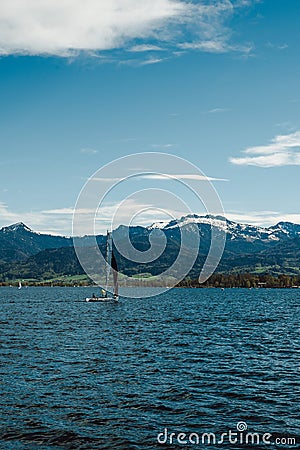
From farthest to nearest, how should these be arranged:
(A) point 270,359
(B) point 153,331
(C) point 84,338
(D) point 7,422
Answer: (B) point 153,331, (C) point 84,338, (A) point 270,359, (D) point 7,422

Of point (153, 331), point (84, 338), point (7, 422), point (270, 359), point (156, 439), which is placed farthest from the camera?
point (153, 331)

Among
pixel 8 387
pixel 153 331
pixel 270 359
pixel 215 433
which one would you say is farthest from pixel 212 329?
pixel 215 433

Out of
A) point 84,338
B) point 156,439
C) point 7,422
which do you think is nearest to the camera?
point 156,439

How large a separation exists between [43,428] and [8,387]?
1282 cm

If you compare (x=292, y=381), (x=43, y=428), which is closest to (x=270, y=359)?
(x=292, y=381)

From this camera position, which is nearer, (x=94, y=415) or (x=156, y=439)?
(x=156, y=439)

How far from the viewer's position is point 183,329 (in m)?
100

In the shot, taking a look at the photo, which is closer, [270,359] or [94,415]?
[94,415]

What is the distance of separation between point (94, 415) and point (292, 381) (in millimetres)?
20945

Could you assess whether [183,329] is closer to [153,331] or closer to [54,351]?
[153,331]

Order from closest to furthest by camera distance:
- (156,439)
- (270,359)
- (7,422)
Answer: (156,439), (7,422), (270,359)

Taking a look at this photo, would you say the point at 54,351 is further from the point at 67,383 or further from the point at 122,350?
the point at 67,383

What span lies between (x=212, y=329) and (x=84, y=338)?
28018 millimetres

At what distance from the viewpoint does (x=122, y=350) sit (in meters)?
70.2
